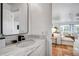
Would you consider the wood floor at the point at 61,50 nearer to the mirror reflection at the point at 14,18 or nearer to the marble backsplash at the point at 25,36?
the marble backsplash at the point at 25,36

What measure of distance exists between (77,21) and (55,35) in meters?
0.40

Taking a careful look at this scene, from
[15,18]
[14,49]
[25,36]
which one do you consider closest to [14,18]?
[15,18]

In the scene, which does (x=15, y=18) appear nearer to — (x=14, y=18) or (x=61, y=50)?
(x=14, y=18)

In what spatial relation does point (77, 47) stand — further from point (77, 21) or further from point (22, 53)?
point (22, 53)

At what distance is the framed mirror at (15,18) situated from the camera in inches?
61.7

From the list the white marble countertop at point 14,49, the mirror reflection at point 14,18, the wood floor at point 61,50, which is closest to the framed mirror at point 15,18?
the mirror reflection at point 14,18

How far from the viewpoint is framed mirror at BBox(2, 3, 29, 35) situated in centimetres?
157

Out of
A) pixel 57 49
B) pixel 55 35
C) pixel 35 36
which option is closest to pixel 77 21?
pixel 55 35

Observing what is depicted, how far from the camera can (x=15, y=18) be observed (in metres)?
1.64

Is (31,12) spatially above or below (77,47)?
above

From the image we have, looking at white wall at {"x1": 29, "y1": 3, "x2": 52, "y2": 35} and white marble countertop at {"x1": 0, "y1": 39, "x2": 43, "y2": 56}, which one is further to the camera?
white wall at {"x1": 29, "y1": 3, "x2": 52, "y2": 35}

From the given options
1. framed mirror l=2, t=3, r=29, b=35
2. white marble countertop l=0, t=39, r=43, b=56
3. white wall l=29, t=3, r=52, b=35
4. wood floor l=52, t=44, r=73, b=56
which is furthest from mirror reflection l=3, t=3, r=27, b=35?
wood floor l=52, t=44, r=73, b=56

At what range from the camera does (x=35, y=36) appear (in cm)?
169

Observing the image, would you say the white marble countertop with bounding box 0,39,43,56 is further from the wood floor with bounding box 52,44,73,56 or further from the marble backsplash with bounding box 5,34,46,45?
the wood floor with bounding box 52,44,73,56
